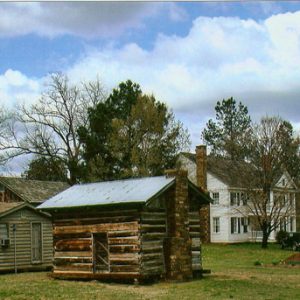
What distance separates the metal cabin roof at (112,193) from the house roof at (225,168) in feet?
108

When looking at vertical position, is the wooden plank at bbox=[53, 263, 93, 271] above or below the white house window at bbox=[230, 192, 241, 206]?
below

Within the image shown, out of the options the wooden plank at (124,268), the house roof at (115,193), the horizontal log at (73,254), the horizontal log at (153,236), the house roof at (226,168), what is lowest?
the wooden plank at (124,268)

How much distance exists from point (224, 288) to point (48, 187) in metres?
23.2

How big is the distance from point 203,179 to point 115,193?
36450mm

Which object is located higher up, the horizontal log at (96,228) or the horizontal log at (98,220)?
the horizontal log at (98,220)

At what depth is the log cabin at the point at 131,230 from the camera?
25047 millimetres

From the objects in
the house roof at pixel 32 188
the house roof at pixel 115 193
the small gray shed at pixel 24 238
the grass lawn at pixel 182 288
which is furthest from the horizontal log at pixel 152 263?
the house roof at pixel 32 188

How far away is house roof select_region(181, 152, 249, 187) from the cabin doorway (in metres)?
34.9

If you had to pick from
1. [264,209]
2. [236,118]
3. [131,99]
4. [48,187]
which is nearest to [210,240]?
[264,209]

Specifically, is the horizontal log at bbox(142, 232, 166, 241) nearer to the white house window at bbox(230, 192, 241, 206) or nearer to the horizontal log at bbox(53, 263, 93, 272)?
the horizontal log at bbox(53, 263, 93, 272)

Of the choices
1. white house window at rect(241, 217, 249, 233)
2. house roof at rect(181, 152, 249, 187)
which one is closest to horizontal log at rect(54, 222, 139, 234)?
house roof at rect(181, 152, 249, 187)

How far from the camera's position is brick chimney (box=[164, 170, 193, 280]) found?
25812mm

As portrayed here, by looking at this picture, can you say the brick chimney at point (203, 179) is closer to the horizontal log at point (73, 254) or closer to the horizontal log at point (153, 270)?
the horizontal log at point (73, 254)

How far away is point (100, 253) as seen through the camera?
26.5 m
